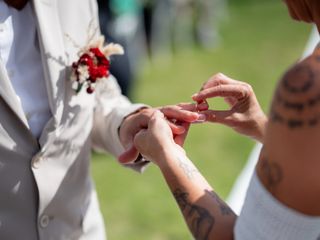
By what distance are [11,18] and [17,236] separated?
27.0 inches

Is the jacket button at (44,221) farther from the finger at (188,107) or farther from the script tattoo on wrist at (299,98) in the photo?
the script tattoo on wrist at (299,98)

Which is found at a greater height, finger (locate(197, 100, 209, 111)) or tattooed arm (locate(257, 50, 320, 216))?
tattooed arm (locate(257, 50, 320, 216))

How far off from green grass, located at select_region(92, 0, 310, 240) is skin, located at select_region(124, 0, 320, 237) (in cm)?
273

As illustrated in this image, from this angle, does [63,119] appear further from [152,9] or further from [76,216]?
[152,9]

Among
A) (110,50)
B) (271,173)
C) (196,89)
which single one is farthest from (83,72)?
(196,89)

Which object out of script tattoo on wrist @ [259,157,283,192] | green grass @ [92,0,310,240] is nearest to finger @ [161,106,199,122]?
script tattoo on wrist @ [259,157,283,192]

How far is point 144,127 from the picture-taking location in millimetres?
1949

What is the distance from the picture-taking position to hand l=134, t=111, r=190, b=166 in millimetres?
1631

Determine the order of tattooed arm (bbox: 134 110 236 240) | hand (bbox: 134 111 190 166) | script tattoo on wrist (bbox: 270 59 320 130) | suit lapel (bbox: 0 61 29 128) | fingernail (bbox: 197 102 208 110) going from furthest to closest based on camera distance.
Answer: fingernail (bbox: 197 102 208 110), suit lapel (bbox: 0 61 29 128), hand (bbox: 134 111 190 166), tattooed arm (bbox: 134 110 236 240), script tattoo on wrist (bbox: 270 59 320 130)

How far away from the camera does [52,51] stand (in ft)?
6.23

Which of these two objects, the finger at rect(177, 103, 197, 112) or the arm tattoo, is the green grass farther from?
the arm tattoo

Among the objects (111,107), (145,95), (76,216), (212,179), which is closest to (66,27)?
(111,107)

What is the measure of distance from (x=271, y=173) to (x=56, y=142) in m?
0.85

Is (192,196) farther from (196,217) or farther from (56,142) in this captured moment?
(56,142)
